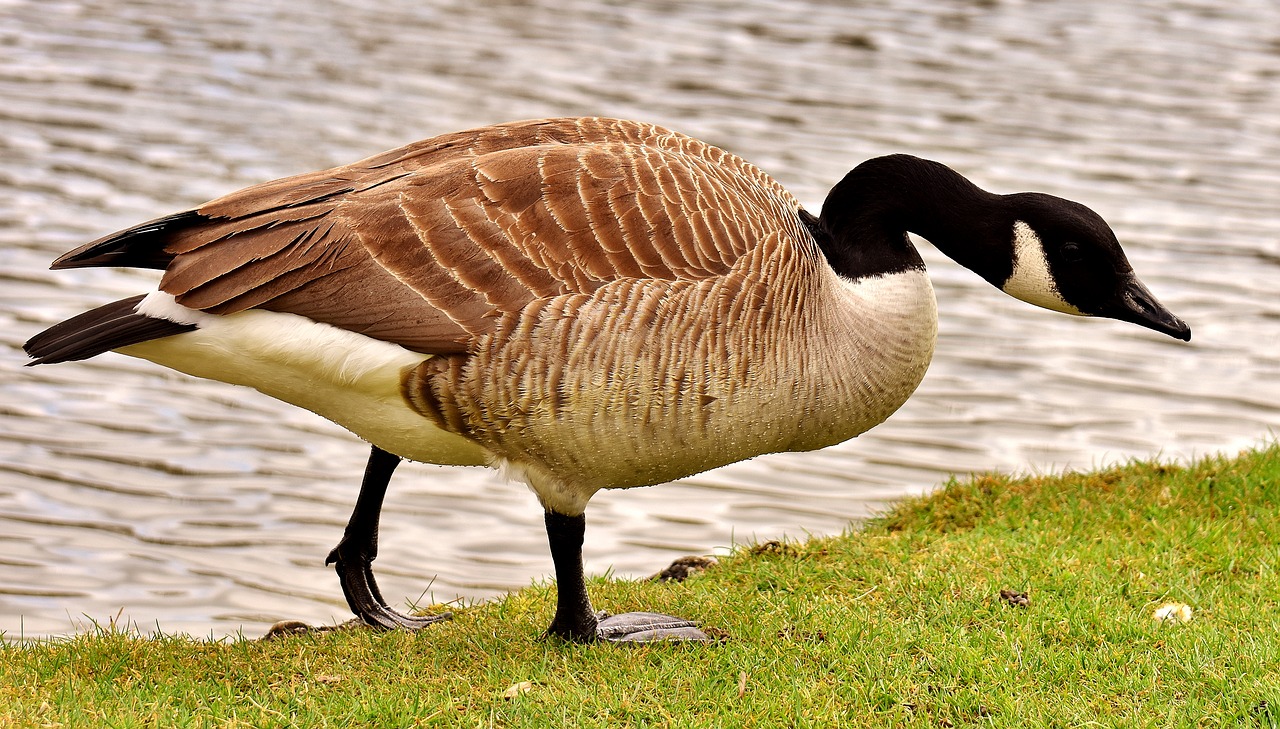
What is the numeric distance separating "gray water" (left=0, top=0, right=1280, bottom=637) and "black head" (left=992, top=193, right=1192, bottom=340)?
2.49 m

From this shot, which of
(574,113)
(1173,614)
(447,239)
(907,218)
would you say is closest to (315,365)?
(447,239)

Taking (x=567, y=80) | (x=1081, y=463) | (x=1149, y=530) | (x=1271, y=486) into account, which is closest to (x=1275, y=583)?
(x=1149, y=530)

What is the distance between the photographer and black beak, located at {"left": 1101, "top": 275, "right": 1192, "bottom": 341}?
5.29 metres

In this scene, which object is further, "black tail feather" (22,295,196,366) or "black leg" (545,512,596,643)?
"black leg" (545,512,596,643)

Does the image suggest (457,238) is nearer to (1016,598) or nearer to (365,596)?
(365,596)

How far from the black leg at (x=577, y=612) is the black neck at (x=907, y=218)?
4.62ft

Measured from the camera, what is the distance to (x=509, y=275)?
4824 mm

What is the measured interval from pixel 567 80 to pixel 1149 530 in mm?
10644

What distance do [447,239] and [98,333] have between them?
1.16 m

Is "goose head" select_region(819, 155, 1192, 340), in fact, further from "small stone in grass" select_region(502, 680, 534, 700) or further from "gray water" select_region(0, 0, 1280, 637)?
"gray water" select_region(0, 0, 1280, 637)

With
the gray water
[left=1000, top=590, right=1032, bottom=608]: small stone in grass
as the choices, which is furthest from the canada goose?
the gray water

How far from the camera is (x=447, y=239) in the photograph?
490 centimetres

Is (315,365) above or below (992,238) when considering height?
below

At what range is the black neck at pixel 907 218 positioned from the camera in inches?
212
